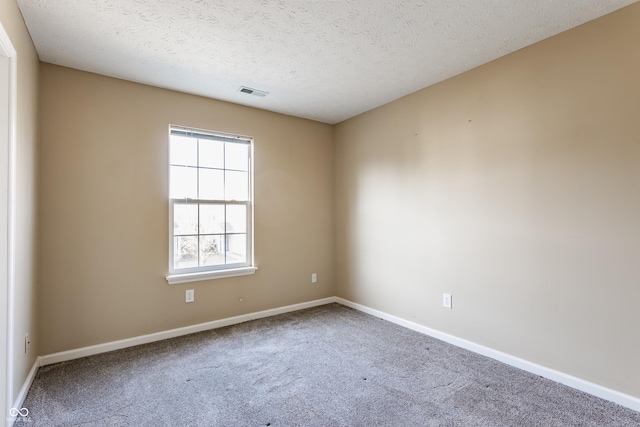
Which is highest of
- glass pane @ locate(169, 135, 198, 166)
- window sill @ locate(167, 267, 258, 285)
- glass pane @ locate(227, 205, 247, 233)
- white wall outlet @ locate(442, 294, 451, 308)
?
glass pane @ locate(169, 135, 198, 166)

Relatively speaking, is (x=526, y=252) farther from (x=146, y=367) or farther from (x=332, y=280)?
(x=146, y=367)

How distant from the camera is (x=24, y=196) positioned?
2.09 meters

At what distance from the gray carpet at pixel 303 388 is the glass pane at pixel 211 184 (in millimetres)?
1458

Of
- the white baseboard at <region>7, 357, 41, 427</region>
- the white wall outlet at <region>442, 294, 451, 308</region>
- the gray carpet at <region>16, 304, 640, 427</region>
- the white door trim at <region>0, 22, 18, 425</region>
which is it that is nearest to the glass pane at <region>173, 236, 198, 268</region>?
the gray carpet at <region>16, 304, 640, 427</region>

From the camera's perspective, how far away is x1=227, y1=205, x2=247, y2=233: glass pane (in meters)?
3.57

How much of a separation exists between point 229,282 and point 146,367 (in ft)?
3.78

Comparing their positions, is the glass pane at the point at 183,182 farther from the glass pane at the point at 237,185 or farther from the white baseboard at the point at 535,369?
the white baseboard at the point at 535,369

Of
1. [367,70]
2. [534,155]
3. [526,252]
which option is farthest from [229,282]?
[534,155]

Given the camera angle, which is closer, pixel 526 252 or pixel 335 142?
pixel 526 252

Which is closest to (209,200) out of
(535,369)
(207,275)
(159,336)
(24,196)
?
(207,275)

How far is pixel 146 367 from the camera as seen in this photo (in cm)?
251

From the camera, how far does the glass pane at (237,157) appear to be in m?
3.57

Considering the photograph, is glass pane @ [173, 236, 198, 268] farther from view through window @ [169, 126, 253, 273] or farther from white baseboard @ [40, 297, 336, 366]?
white baseboard @ [40, 297, 336, 366]

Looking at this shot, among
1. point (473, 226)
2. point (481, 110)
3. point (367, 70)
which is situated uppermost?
point (367, 70)
